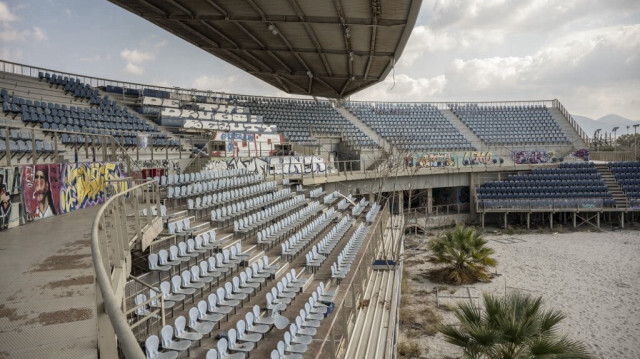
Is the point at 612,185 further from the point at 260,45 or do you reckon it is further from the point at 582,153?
the point at 260,45

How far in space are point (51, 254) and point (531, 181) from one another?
36374 millimetres

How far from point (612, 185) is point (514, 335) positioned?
33.9m

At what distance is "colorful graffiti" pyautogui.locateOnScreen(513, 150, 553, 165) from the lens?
38.8 m

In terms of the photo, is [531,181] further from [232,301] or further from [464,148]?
[232,301]

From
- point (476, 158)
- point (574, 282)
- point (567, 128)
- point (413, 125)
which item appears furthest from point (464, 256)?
point (567, 128)

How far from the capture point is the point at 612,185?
3331cm

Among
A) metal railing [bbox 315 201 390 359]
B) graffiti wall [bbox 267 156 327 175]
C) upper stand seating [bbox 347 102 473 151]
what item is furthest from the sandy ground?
upper stand seating [bbox 347 102 473 151]

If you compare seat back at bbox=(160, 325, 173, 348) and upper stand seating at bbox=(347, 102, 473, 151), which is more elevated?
upper stand seating at bbox=(347, 102, 473, 151)

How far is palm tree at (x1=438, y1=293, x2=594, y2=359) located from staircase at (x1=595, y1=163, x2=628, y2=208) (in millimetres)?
29838

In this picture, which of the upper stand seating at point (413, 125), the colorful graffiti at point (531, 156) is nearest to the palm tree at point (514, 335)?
the upper stand seating at point (413, 125)

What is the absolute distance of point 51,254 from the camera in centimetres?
620

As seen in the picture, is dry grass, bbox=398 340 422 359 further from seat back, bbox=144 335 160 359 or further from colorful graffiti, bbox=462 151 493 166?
colorful graffiti, bbox=462 151 493 166

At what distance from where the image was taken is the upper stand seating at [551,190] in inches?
1211

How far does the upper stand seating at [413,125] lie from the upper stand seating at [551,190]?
7638 mm
